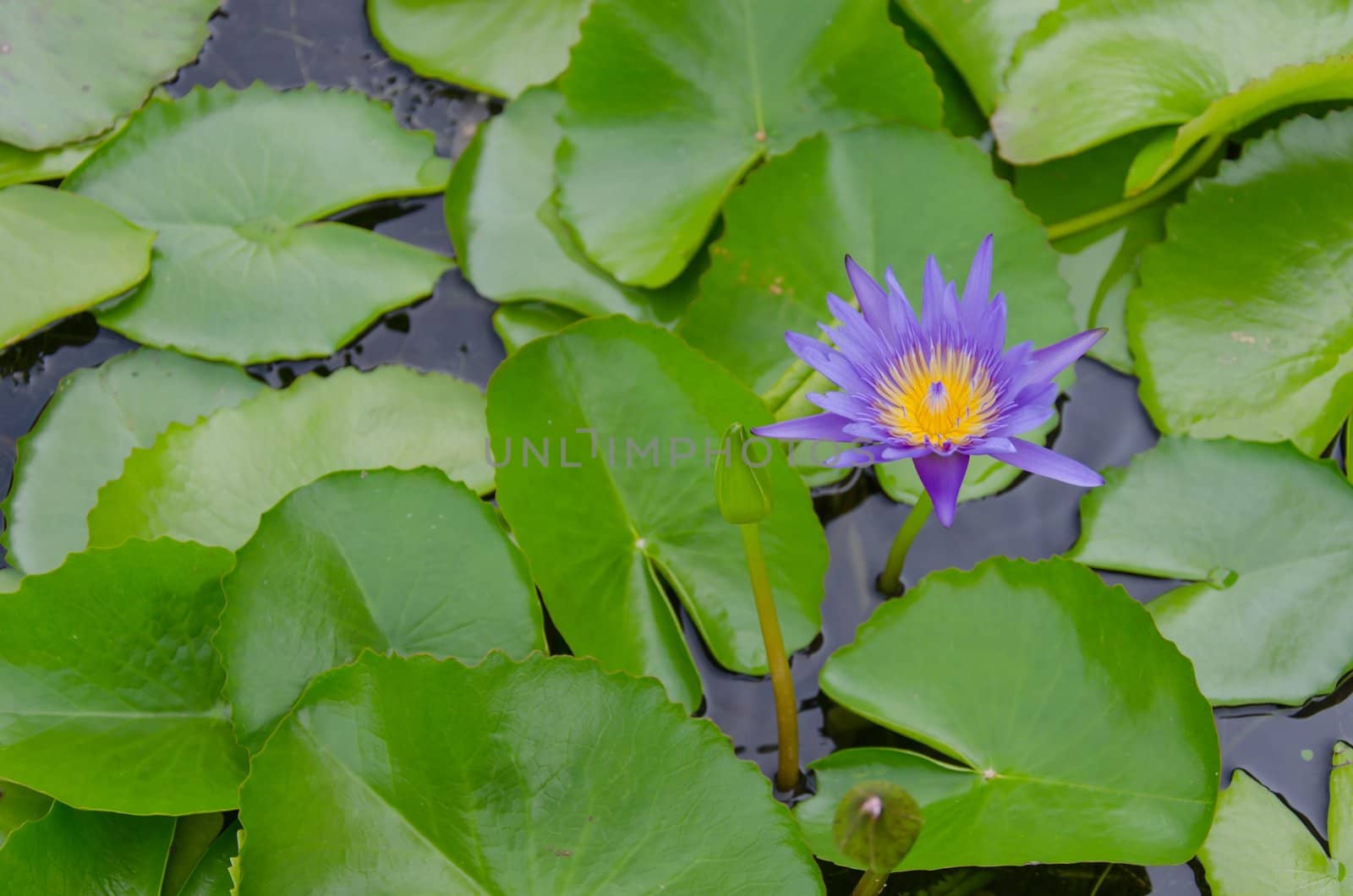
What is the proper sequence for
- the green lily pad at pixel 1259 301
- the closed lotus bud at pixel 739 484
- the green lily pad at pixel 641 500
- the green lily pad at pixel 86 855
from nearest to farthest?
1. the closed lotus bud at pixel 739 484
2. the green lily pad at pixel 86 855
3. the green lily pad at pixel 641 500
4. the green lily pad at pixel 1259 301

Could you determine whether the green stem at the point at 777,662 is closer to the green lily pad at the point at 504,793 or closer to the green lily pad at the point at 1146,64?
the green lily pad at the point at 504,793

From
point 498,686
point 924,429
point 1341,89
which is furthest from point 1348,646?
point 498,686

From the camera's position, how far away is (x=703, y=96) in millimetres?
2057

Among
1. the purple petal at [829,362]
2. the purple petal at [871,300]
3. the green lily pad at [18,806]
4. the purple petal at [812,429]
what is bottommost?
the green lily pad at [18,806]

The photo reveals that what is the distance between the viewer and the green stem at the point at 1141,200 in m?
2.08

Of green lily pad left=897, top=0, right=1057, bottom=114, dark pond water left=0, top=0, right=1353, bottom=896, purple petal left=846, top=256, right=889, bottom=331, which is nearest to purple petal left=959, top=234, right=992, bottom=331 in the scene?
purple petal left=846, top=256, right=889, bottom=331

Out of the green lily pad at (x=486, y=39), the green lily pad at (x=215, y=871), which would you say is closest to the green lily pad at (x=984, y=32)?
the green lily pad at (x=486, y=39)

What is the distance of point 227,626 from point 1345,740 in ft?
5.81

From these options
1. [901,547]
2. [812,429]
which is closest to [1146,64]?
[901,547]

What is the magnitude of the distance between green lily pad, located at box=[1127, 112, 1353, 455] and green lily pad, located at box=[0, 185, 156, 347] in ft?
6.26

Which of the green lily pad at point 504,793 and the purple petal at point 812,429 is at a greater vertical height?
the purple petal at point 812,429

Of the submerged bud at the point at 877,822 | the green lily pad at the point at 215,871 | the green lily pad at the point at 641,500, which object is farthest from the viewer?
the green lily pad at the point at 641,500

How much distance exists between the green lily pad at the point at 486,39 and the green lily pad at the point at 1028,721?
1.41 m

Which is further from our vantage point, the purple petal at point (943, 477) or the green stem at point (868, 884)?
the green stem at point (868, 884)
